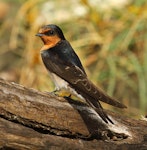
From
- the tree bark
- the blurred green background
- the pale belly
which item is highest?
the blurred green background

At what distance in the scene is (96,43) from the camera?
5.29m

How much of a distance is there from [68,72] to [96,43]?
2233 millimetres

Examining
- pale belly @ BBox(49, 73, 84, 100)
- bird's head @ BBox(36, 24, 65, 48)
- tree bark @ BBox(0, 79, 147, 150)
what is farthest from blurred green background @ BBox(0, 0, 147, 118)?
tree bark @ BBox(0, 79, 147, 150)

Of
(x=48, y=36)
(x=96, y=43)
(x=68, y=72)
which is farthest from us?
(x=96, y=43)

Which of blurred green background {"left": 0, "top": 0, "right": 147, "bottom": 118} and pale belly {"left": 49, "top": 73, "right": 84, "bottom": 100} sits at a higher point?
blurred green background {"left": 0, "top": 0, "right": 147, "bottom": 118}

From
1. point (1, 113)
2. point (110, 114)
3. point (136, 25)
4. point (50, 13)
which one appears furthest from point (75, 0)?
point (1, 113)

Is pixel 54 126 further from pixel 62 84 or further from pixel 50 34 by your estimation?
pixel 50 34

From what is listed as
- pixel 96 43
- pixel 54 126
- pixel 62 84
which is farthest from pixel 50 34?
pixel 96 43

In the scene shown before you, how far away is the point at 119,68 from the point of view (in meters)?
5.15

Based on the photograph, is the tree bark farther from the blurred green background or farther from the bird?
the blurred green background

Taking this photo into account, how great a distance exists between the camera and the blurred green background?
5.06 m

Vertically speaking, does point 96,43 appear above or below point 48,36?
above

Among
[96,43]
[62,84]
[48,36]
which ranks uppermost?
[96,43]

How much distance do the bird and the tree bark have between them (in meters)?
0.07
